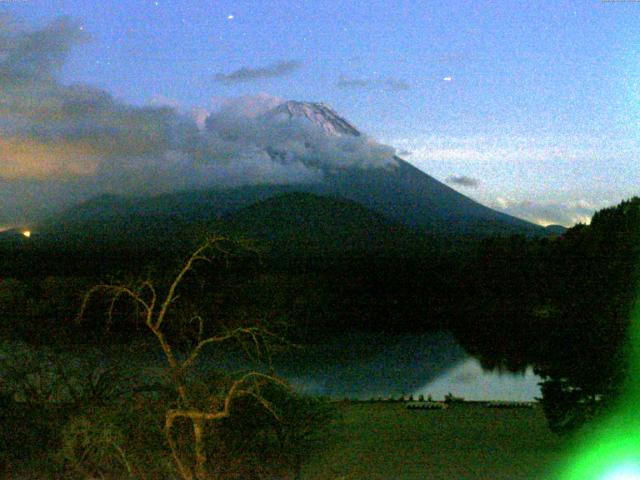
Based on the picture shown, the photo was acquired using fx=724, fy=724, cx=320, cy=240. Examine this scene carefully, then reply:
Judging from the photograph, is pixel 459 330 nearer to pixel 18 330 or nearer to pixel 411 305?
Result: pixel 411 305

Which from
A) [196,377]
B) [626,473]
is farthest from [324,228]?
[196,377]

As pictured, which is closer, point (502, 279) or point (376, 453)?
point (376, 453)

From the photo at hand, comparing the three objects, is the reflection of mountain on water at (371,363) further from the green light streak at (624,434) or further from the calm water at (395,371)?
the green light streak at (624,434)

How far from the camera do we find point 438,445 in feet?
36.4

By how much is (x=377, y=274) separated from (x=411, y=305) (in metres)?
2.71

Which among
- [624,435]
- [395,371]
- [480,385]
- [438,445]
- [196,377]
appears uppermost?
[196,377]

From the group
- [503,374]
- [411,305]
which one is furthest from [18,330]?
[411,305]

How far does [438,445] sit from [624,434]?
3168 millimetres

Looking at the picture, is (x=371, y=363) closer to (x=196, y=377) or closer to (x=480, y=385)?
(x=480, y=385)

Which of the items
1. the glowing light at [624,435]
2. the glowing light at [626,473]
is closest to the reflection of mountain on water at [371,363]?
the glowing light at [624,435]

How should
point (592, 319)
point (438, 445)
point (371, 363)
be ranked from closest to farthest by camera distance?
point (592, 319) → point (438, 445) → point (371, 363)

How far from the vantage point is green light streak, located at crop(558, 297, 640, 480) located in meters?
8.52

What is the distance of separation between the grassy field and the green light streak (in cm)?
77

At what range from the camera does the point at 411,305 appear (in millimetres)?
35531
